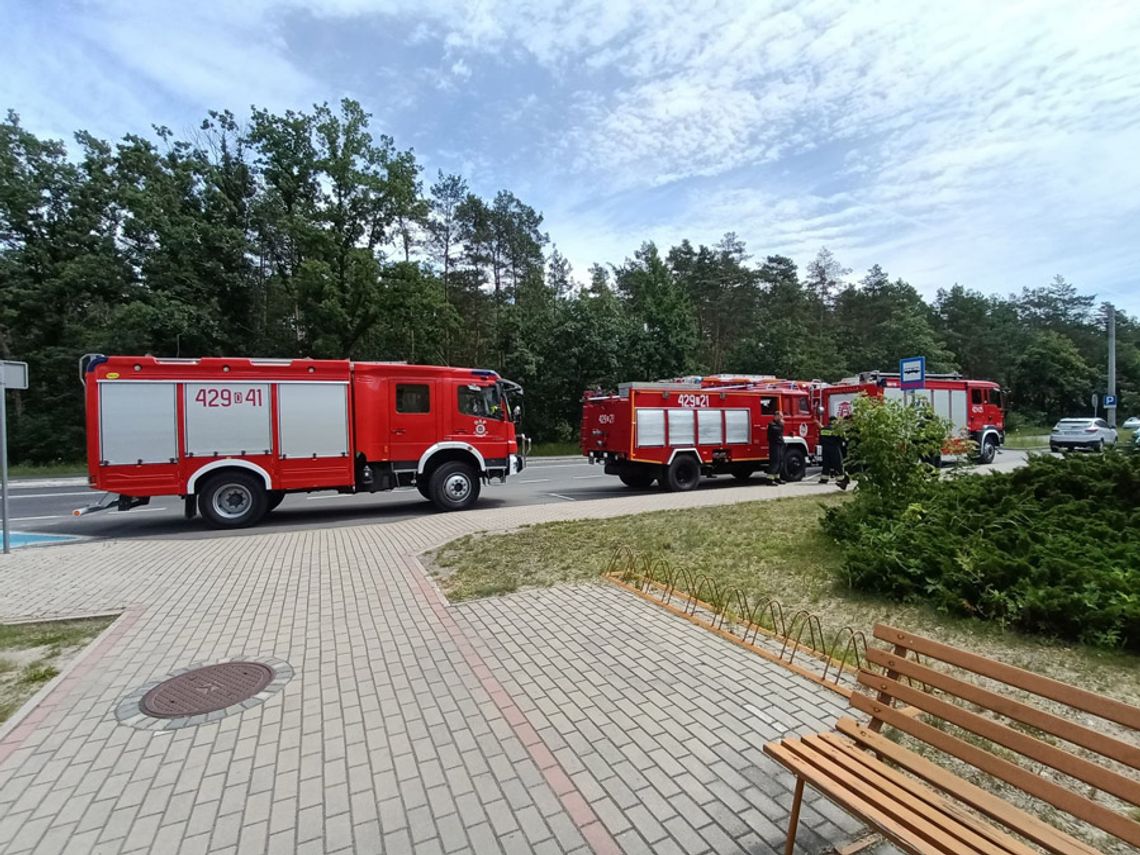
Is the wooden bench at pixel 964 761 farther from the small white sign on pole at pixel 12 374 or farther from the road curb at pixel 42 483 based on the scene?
the road curb at pixel 42 483

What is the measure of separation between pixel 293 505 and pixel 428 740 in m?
12.6

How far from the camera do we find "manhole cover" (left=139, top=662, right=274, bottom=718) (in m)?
3.86

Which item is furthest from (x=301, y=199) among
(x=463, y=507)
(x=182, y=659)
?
(x=182, y=659)

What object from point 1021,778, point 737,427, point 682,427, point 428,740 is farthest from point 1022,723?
point 737,427

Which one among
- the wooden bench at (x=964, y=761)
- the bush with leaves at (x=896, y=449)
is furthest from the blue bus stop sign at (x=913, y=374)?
the wooden bench at (x=964, y=761)

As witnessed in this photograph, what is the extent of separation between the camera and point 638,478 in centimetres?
1557

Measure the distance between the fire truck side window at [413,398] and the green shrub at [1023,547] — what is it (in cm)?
799

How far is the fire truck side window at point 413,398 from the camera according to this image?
1245 cm

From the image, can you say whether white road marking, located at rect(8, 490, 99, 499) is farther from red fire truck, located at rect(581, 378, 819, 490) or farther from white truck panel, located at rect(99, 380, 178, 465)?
red fire truck, located at rect(581, 378, 819, 490)

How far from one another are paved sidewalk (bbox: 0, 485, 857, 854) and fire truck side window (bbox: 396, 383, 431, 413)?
22.3 ft

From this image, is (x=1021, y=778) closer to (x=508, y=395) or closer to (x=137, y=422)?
(x=508, y=395)

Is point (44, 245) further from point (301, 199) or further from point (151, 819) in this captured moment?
point (151, 819)

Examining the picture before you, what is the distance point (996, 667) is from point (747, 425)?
14.5m

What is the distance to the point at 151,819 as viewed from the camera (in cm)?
277
